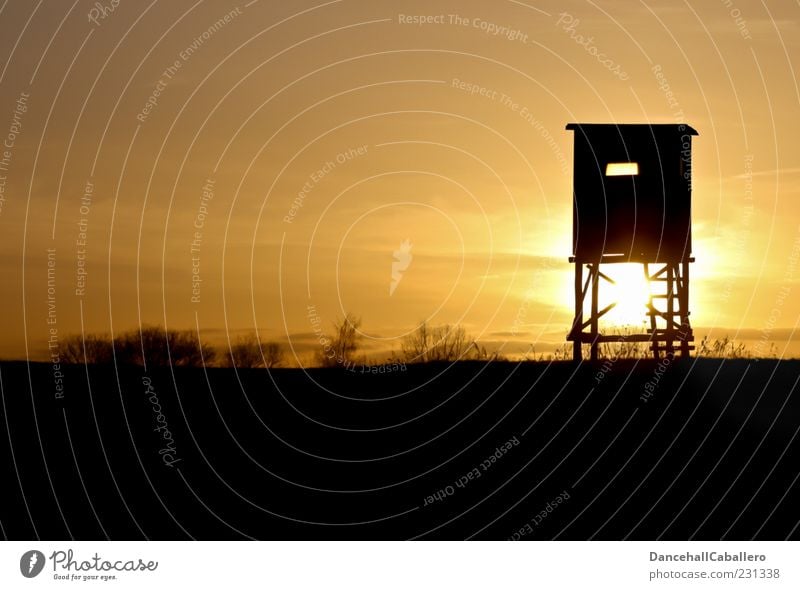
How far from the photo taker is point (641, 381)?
21516mm

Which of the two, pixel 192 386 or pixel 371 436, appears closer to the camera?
pixel 371 436

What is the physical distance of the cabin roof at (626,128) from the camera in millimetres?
26594

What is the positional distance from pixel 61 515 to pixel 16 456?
2.83 meters

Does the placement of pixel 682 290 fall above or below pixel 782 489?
above

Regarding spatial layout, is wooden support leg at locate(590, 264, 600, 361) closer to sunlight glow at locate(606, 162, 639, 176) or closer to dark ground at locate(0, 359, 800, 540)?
sunlight glow at locate(606, 162, 639, 176)

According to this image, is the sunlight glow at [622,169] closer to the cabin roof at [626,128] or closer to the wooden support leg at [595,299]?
the cabin roof at [626,128]

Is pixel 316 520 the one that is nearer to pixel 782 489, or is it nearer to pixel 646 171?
pixel 782 489

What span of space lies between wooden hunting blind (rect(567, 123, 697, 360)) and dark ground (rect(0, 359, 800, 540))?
4.33 meters

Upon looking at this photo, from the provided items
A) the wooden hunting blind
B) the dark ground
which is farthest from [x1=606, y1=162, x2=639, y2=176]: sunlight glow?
the dark ground

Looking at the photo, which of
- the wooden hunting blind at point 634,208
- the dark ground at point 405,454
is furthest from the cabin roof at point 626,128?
the dark ground at point 405,454

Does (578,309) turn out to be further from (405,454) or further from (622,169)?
(405,454)

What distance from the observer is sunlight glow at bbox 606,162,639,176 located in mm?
26797

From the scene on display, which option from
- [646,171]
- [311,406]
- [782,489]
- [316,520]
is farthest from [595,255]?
[316,520]

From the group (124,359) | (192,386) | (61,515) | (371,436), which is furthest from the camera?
(124,359)
